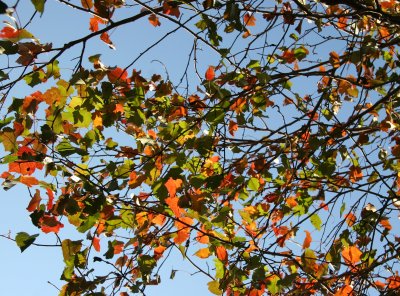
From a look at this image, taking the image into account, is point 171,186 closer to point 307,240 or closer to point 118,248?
point 118,248

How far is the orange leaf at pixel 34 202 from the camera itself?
84.0 inches

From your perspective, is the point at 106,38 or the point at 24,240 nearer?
the point at 24,240

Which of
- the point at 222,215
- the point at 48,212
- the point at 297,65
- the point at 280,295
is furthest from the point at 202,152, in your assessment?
the point at 297,65

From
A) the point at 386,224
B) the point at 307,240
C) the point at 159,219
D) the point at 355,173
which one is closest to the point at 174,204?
the point at 159,219

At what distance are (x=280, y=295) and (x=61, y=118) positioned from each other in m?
1.41

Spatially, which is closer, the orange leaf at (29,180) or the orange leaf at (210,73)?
the orange leaf at (29,180)

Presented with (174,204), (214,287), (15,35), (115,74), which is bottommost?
(214,287)

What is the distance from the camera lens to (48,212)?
220 cm

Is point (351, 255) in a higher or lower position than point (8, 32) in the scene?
lower

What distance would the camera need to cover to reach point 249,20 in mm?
3111

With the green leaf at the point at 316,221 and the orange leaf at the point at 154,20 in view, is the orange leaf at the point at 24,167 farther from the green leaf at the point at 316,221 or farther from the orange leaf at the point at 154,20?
the green leaf at the point at 316,221

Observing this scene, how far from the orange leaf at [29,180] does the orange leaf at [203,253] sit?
0.87 m

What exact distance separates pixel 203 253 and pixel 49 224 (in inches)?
31.0

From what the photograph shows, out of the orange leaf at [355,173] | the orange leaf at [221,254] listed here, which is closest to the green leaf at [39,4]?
the orange leaf at [221,254]
